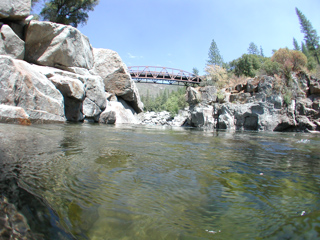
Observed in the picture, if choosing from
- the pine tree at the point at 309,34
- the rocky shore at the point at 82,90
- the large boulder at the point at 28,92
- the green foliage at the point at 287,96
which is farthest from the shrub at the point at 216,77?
the pine tree at the point at 309,34

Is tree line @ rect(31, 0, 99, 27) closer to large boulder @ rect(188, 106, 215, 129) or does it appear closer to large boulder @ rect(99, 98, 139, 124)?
large boulder @ rect(99, 98, 139, 124)

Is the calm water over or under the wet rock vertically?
under

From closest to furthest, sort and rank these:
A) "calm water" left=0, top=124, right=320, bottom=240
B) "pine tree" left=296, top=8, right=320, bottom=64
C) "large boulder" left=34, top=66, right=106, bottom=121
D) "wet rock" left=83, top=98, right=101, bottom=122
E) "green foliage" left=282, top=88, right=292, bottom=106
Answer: "calm water" left=0, top=124, right=320, bottom=240
"large boulder" left=34, top=66, right=106, bottom=121
"wet rock" left=83, top=98, right=101, bottom=122
"green foliage" left=282, top=88, right=292, bottom=106
"pine tree" left=296, top=8, right=320, bottom=64

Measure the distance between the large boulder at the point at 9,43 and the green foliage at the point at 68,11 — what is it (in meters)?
10.8

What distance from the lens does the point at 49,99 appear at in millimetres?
8211

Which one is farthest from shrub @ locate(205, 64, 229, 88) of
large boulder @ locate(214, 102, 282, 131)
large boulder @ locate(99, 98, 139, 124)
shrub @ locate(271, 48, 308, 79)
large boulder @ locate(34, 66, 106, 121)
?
large boulder @ locate(34, 66, 106, 121)

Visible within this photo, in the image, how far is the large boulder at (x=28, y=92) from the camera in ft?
21.4

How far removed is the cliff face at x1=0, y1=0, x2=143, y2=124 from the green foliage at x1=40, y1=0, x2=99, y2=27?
688cm

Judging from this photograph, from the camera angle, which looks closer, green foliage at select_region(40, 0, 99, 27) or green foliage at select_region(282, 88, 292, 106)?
green foliage at select_region(282, 88, 292, 106)

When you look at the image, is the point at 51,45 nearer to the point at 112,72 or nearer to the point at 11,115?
the point at 112,72

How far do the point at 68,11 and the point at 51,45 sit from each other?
1202 cm

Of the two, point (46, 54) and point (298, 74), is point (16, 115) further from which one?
point (298, 74)

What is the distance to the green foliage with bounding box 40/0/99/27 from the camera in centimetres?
1961

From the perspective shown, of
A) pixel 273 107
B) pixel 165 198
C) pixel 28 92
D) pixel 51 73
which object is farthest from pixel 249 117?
pixel 165 198
